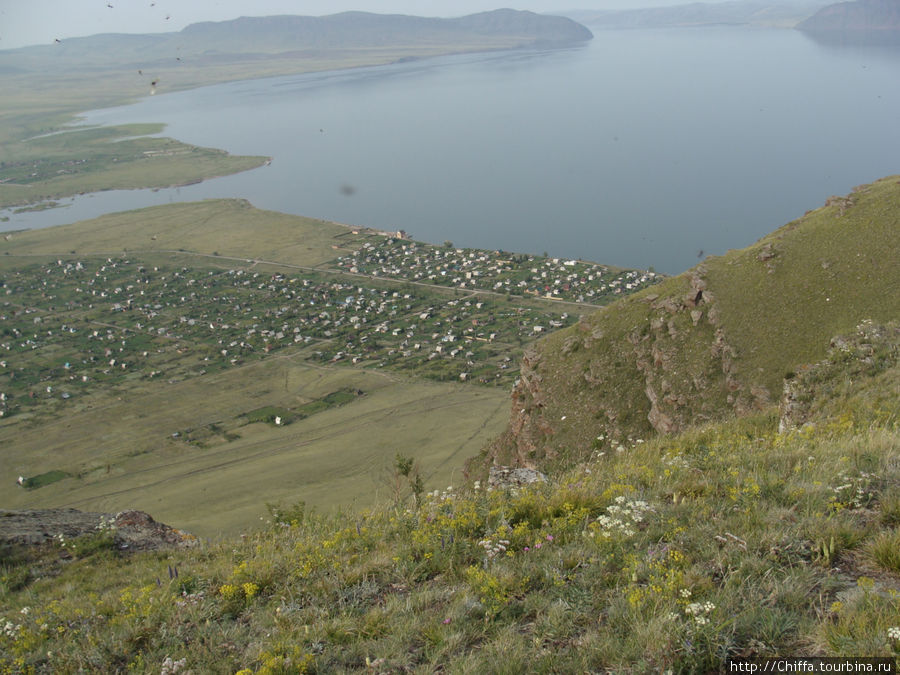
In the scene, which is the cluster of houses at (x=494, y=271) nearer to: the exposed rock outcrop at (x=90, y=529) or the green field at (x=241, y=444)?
the green field at (x=241, y=444)

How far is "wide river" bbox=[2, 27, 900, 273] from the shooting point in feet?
266

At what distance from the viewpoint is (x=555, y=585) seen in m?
4.21

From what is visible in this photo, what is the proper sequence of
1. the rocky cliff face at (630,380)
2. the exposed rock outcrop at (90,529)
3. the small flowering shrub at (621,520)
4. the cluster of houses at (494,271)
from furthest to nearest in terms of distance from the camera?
the cluster of houses at (494,271) < the rocky cliff face at (630,380) < the exposed rock outcrop at (90,529) < the small flowering shrub at (621,520)

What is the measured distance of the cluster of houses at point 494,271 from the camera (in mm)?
61656

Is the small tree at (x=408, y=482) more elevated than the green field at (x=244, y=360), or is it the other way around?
the small tree at (x=408, y=482)

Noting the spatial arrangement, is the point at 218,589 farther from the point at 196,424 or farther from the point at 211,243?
the point at 211,243

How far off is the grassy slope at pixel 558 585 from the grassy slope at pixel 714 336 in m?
12.1

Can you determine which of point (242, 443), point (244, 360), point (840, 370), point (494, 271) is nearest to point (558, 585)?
point (840, 370)

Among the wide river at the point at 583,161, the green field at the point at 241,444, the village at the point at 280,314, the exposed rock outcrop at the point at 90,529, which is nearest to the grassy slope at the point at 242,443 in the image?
the green field at the point at 241,444

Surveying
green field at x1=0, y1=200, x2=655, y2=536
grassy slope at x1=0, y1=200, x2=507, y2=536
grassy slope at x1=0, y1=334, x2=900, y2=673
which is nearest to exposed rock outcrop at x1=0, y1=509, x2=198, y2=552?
grassy slope at x1=0, y1=334, x2=900, y2=673

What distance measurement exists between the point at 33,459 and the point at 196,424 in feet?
32.5

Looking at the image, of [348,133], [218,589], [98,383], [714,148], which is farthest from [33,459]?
[348,133]

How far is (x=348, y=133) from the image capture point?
506ft

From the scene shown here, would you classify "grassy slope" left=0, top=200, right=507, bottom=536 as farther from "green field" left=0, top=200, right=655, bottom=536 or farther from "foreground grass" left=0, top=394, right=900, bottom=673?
"foreground grass" left=0, top=394, right=900, bottom=673
